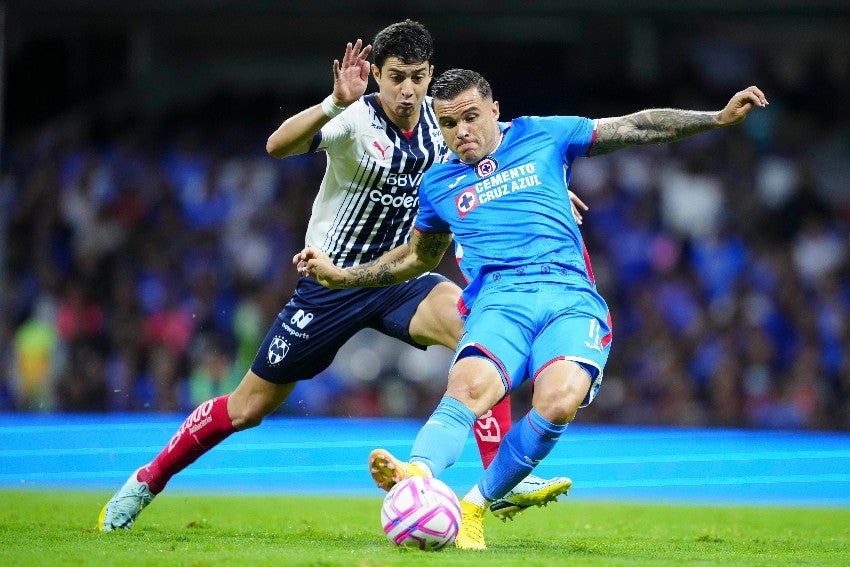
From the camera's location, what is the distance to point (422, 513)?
5.70 metres

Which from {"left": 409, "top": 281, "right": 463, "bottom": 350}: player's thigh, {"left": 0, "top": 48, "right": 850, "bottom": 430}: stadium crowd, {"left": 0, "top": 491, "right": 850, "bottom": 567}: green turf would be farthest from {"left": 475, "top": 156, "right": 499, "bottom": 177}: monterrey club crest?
{"left": 0, "top": 48, "right": 850, "bottom": 430}: stadium crowd

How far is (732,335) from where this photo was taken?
15266 mm

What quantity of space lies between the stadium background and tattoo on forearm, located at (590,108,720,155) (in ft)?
28.4

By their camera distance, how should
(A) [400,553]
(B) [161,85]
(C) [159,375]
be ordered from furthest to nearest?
(B) [161,85]
(C) [159,375]
(A) [400,553]

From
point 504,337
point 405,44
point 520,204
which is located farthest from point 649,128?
point 405,44

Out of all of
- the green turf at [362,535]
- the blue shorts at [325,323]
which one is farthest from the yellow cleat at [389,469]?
the blue shorts at [325,323]

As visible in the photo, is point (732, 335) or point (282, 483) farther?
point (732, 335)

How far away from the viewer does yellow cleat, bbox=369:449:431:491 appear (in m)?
5.72

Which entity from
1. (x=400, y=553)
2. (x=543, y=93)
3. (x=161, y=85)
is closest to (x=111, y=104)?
(x=161, y=85)

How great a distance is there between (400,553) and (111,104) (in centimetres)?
1683

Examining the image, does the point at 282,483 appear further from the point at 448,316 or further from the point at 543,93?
the point at 543,93

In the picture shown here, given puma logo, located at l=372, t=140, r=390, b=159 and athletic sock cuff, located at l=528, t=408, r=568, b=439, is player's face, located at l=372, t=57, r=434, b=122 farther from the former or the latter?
athletic sock cuff, located at l=528, t=408, r=568, b=439

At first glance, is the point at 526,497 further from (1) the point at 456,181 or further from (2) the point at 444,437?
(1) the point at 456,181

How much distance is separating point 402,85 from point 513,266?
4.68 feet
